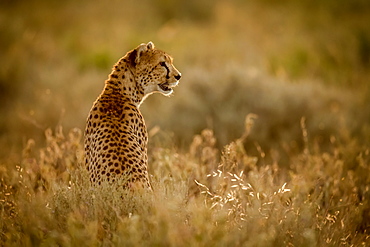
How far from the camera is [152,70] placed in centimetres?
454

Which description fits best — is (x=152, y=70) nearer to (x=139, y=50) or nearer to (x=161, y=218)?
(x=139, y=50)

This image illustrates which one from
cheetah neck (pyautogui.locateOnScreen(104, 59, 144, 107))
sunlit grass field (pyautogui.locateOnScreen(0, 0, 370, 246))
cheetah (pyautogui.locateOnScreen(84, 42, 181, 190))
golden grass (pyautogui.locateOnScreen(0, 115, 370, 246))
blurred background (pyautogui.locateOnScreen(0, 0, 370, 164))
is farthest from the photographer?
blurred background (pyautogui.locateOnScreen(0, 0, 370, 164))

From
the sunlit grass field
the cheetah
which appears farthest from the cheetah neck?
the sunlit grass field

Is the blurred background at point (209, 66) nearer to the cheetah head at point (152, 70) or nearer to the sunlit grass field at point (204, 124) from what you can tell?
the sunlit grass field at point (204, 124)

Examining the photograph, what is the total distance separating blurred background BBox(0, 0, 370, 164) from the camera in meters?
8.11

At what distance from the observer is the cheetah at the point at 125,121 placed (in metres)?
3.87

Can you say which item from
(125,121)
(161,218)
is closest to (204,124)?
(125,121)

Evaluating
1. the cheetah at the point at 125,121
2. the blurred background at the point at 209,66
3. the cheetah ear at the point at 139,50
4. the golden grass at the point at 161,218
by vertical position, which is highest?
the blurred background at the point at 209,66

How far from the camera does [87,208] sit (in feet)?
11.9

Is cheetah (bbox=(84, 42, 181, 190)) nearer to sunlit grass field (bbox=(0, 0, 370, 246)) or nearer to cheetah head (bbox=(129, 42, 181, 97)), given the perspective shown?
cheetah head (bbox=(129, 42, 181, 97))

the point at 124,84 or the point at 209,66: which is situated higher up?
the point at 209,66

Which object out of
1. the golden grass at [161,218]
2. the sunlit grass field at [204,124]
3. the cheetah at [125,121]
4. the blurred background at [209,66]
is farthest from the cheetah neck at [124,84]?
the blurred background at [209,66]

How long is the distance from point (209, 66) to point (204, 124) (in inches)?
102

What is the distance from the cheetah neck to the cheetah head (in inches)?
1.8
